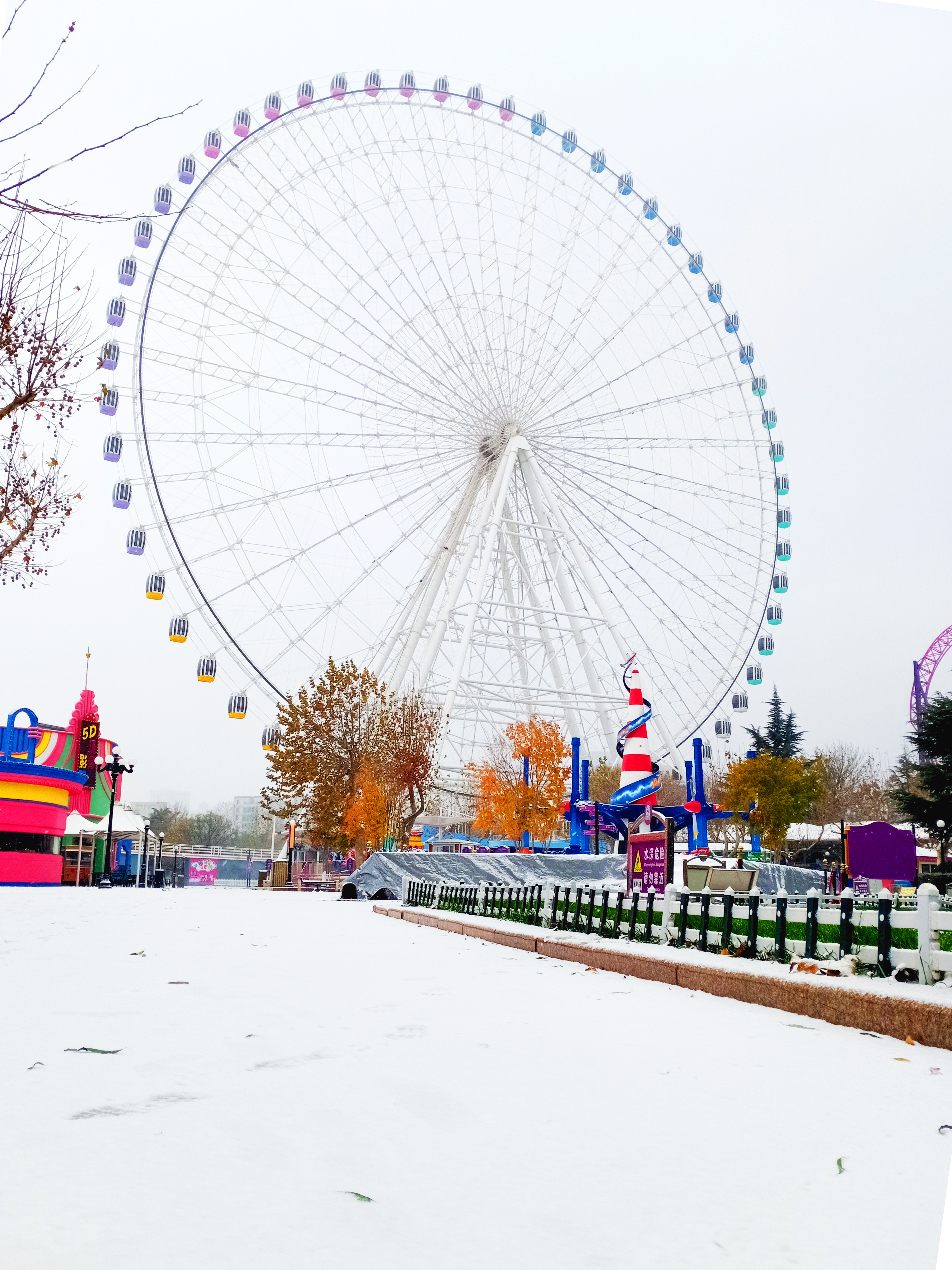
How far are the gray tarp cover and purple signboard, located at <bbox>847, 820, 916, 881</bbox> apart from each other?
4.79 m

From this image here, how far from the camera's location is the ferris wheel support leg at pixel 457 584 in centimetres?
2822

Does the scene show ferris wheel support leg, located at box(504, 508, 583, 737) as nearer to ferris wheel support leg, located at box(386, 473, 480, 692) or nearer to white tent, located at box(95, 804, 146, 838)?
ferris wheel support leg, located at box(386, 473, 480, 692)

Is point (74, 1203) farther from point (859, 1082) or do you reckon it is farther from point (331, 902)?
point (331, 902)

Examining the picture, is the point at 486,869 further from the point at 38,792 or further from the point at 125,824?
the point at 125,824

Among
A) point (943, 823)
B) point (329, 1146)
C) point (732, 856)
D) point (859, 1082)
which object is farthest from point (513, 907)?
point (732, 856)

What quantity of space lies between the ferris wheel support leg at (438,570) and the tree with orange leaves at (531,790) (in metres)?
6.59

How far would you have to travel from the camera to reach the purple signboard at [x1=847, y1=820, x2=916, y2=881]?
58.2ft

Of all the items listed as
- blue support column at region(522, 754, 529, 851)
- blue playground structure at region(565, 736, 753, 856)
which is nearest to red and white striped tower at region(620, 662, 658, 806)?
blue playground structure at region(565, 736, 753, 856)

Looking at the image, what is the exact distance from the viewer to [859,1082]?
160 inches

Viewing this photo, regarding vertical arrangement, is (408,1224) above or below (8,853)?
above

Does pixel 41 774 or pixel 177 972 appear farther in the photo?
pixel 41 774

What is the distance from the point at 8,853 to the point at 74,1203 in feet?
108

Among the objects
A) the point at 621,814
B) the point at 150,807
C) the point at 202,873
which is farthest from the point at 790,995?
the point at 150,807

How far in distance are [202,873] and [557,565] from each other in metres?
32.1
